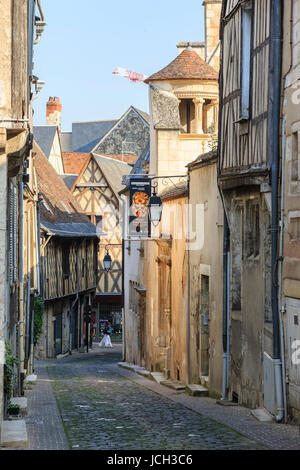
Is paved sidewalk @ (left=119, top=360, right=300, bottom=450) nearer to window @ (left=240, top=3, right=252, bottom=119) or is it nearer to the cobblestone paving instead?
the cobblestone paving

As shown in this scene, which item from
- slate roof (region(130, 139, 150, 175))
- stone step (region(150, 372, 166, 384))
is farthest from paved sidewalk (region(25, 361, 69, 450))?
slate roof (region(130, 139, 150, 175))

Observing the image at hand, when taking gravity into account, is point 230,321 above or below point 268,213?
below

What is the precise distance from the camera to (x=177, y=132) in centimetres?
2253

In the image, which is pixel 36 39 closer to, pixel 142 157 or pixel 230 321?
pixel 230 321

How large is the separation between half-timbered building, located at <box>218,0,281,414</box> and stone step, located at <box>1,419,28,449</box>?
3345mm

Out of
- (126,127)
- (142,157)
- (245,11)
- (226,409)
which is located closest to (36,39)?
(245,11)

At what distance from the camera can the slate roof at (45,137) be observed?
42912mm

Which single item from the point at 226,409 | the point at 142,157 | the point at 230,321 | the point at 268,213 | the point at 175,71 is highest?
the point at 175,71

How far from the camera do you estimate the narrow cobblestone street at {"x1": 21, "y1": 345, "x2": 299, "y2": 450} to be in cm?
872

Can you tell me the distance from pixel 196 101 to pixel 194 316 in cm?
796

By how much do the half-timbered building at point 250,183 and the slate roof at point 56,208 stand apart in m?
14.6

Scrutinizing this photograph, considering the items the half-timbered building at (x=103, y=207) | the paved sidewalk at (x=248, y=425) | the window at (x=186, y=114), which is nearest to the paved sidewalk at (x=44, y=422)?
the paved sidewalk at (x=248, y=425)

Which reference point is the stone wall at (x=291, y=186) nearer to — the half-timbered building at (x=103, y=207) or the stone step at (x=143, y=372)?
the stone step at (x=143, y=372)

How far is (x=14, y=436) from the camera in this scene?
8164 millimetres
